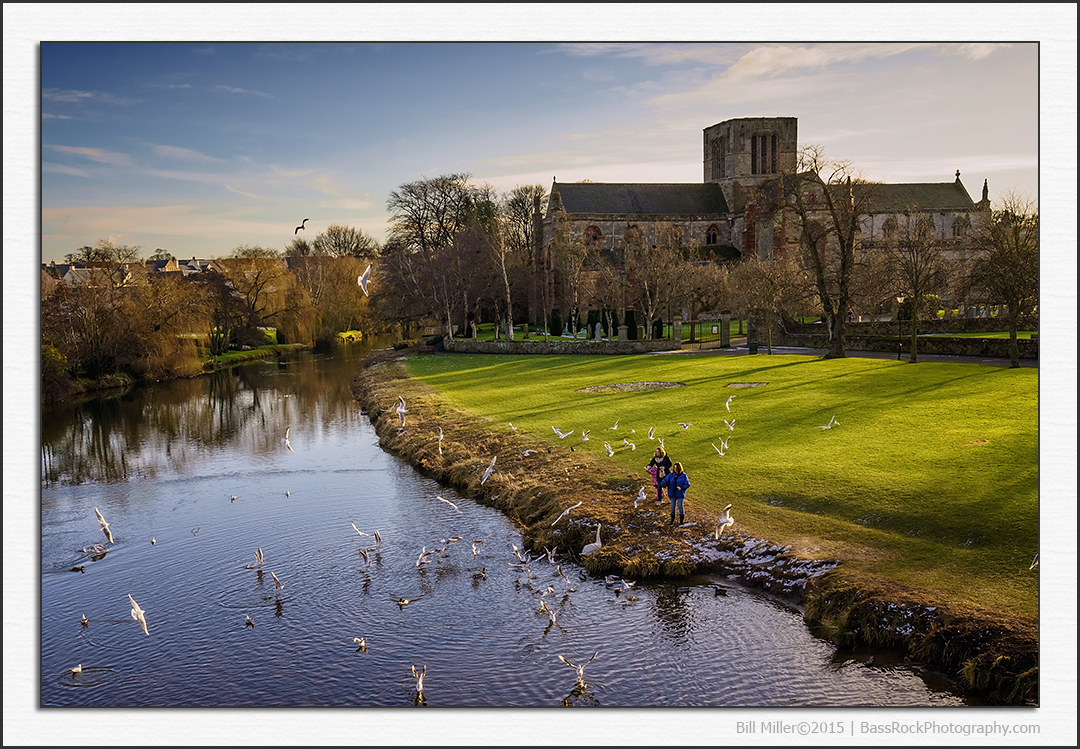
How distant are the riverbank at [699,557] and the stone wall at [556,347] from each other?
92.0ft

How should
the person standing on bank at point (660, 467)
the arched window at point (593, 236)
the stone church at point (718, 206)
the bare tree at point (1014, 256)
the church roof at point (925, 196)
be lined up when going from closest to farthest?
the person standing on bank at point (660, 467)
the bare tree at point (1014, 256)
the church roof at point (925, 196)
the stone church at point (718, 206)
the arched window at point (593, 236)

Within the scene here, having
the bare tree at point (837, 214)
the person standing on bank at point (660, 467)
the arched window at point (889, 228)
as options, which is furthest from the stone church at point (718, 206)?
the person standing on bank at point (660, 467)

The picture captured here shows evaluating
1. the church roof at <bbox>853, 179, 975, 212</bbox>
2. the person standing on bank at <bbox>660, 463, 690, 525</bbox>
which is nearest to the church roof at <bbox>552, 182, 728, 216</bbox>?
the church roof at <bbox>853, 179, 975, 212</bbox>

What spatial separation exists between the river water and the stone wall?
32.8 meters

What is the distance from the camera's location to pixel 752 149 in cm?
8675

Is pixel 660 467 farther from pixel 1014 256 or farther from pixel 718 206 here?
pixel 718 206

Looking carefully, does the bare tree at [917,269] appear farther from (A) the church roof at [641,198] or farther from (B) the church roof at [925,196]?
(A) the church roof at [641,198]

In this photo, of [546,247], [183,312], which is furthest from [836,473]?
[546,247]

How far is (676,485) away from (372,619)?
6.32 m

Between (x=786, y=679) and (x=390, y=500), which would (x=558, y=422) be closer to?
(x=390, y=500)

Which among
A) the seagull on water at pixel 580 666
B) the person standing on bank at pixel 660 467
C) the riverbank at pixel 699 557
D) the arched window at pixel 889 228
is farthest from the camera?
the arched window at pixel 889 228

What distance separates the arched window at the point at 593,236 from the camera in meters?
82.8

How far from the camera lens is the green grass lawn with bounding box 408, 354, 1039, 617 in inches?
522

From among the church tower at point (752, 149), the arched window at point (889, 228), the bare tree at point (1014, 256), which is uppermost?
the church tower at point (752, 149)
